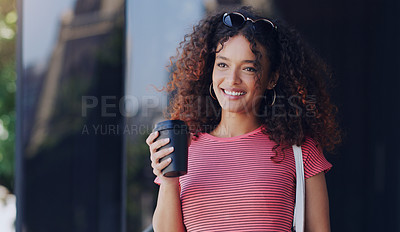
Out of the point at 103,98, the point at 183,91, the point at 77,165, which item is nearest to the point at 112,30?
the point at 103,98

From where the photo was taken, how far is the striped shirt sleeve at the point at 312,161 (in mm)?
1548

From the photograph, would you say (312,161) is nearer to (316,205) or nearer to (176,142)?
(316,205)

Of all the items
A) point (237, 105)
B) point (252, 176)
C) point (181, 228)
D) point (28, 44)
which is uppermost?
point (28, 44)

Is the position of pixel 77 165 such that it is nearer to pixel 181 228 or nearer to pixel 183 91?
pixel 183 91

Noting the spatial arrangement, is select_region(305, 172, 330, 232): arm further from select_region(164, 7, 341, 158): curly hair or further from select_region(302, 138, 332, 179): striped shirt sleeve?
select_region(164, 7, 341, 158): curly hair

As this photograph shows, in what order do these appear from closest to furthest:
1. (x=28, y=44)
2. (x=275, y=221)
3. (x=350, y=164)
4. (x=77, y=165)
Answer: (x=275, y=221)
(x=28, y=44)
(x=77, y=165)
(x=350, y=164)

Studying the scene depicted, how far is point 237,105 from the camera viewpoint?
5.24ft

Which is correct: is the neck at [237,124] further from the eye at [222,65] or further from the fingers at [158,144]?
the fingers at [158,144]

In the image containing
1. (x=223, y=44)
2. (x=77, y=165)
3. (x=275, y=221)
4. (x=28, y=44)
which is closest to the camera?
(x=275, y=221)

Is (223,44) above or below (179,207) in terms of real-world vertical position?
above

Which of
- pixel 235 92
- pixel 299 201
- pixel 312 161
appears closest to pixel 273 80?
pixel 235 92

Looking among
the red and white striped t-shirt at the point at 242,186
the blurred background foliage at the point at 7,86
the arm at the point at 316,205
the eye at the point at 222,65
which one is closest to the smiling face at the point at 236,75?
the eye at the point at 222,65

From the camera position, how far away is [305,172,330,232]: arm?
1546 mm

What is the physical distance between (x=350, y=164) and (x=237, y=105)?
2.08 metres
